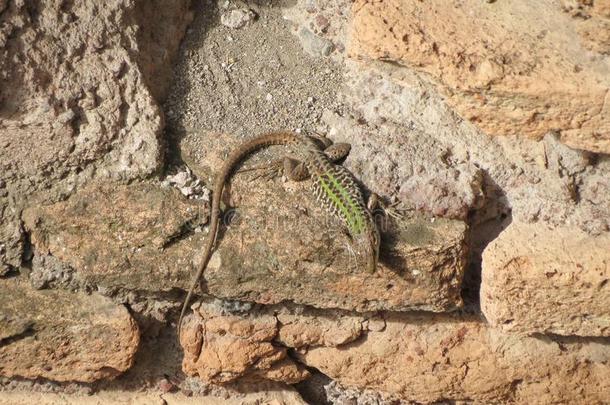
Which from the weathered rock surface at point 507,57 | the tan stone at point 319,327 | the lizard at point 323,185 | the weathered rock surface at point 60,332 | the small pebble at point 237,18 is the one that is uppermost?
the small pebble at point 237,18

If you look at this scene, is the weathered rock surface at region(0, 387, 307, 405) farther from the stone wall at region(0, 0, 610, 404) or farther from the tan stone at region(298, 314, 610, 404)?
the tan stone at region(298, 314, 610, 404)

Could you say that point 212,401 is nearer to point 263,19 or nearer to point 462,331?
point 462,331

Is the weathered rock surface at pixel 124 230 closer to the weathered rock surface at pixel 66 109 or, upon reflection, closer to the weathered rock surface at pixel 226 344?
the weathered rock surface at pixel 66 109

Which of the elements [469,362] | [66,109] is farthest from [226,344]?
[66,109]

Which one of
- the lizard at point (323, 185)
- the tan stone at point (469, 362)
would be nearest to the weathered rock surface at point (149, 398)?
the tan stone at point (469, 362)

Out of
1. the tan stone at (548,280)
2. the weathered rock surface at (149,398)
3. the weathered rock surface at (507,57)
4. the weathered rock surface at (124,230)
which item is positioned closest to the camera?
the weathered rock surface at (507,57)

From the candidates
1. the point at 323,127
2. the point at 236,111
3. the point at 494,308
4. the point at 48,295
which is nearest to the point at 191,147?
the point at 236,111

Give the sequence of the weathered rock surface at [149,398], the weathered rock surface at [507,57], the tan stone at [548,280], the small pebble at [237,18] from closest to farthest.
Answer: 1. the weathered rock surface at [507,57]
2. the tan stone at [548,280]
3. the small pebble at [237,18]
4. the weathered rock surface at [149,398]

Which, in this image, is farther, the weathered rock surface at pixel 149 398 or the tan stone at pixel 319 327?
the weathered rock surface at pixel 149 398
